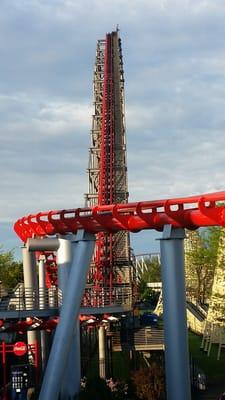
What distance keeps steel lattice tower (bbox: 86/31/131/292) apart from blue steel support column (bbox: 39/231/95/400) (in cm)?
2704

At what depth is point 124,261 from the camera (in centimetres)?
5525

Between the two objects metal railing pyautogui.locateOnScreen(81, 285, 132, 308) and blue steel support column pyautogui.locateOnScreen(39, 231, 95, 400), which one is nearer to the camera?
blue steel support column pyautogui.locateOnScreen(39, 231, 95, 400)

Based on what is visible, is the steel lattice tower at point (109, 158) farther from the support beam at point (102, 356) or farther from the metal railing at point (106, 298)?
the support beam at point (102, 356)

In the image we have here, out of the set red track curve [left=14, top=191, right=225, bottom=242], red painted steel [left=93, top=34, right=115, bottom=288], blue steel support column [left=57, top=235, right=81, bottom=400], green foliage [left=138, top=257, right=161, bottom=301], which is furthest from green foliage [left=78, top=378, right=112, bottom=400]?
green foliage [left=138, top=257, right=161, bottom=301]

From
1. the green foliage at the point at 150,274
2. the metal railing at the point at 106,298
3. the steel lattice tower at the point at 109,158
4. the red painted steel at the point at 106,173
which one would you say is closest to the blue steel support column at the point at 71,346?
the metal railing at the point at 106,298

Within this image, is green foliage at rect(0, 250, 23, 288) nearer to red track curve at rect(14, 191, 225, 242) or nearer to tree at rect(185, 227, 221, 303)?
tree at rect(185, 227, 221, 303)

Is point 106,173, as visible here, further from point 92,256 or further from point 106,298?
point 92,256

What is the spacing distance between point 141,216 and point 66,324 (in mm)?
5450

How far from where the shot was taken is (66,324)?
24672 millimetres

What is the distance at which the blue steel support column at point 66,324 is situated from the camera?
78.8ft

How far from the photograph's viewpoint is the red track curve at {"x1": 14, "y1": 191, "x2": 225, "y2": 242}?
20766 mm

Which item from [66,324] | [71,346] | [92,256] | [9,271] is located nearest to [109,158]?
[9,271]

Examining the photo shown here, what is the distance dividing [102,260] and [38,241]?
80.4ft

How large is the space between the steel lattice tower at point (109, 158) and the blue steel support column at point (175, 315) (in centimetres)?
2937
